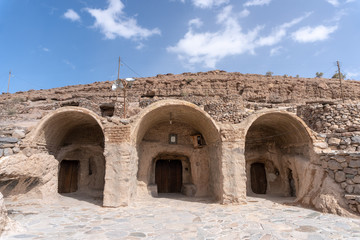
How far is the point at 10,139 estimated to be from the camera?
7.26 metres

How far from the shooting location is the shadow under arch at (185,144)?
28.3 feet

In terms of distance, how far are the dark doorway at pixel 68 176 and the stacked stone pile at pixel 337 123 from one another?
428 inches

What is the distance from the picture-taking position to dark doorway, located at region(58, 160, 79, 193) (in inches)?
405

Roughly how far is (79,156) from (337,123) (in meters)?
11.5

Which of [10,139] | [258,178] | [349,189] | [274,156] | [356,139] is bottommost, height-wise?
[258,178]

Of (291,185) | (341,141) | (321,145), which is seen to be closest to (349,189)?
(321,145)

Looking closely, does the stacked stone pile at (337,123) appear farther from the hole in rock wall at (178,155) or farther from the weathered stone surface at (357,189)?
the hole in rock wall at (178,155)

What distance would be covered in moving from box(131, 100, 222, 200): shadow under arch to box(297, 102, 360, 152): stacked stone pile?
13.9 feet

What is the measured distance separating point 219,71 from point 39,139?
26.3 m

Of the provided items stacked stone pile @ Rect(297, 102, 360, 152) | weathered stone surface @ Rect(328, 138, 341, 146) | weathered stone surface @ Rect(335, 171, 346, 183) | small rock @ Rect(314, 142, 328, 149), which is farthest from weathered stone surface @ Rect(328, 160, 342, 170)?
weathered stone surface @ Rect(328, 138, 341, 146)

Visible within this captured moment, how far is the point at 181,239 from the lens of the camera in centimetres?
455

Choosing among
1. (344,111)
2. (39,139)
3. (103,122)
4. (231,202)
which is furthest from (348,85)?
(39,139)

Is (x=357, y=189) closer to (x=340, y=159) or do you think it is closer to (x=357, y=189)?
(x=357, y=189)

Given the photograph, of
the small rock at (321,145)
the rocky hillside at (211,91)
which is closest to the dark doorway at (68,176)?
the small rock at (321,145)
